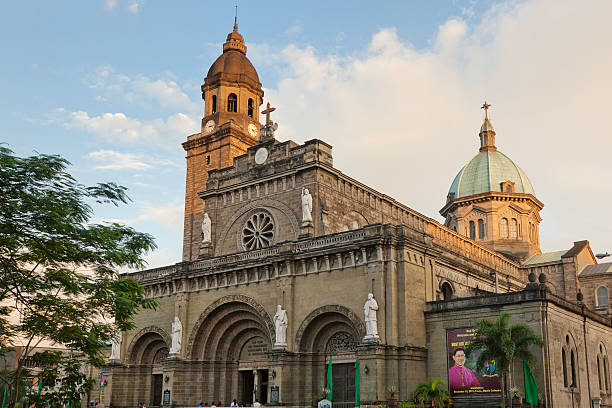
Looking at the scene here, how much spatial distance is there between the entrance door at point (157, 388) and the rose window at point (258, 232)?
11729 millimetres

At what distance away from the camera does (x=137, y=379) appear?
4806cm

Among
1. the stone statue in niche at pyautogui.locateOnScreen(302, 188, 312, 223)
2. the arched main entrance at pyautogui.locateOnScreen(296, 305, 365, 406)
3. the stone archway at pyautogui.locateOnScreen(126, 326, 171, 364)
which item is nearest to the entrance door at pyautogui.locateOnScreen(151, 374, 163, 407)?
the stone archway at pyautogui.locateOnScreen(126, 326, 171, 364)

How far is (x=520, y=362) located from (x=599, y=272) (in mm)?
33051

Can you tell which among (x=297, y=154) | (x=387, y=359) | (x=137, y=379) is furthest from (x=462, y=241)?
(x=137, y=379)

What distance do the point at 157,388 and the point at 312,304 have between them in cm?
1659

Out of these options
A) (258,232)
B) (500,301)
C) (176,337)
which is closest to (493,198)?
(258,232)

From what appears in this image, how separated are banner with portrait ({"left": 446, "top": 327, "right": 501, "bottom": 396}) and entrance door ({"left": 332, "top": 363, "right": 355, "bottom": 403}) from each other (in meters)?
5.36

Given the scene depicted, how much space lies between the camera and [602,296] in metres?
60.5

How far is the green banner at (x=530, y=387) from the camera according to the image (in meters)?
31.3

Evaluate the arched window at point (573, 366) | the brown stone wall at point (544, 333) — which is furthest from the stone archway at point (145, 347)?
the arched window at point (573, 366)

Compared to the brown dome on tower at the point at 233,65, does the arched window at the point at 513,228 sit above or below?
below

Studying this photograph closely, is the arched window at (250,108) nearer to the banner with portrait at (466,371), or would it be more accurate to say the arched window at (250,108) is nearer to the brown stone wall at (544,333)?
the brown stone wall at (544,333)

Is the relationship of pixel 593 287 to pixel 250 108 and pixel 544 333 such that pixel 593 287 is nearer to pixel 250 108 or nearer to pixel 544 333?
pixel 544 333

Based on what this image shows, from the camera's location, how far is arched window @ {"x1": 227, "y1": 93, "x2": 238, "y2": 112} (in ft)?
194
